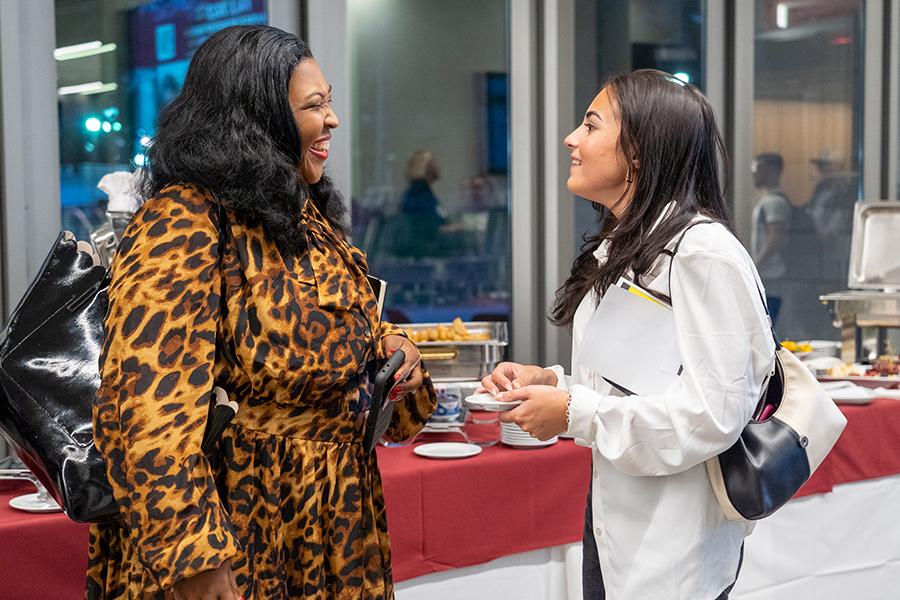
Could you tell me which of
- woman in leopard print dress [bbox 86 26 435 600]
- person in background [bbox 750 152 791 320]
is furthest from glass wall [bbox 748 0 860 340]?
woman in leopard print dress [bbox 86 26 435 600]

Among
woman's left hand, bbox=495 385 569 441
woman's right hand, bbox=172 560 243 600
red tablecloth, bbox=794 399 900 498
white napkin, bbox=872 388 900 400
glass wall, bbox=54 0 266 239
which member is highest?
glass wall, bbox=54 0 266 239

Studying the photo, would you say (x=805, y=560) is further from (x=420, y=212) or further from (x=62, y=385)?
(x=62, y=385)

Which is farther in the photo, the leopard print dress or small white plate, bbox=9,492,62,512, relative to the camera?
small white plate, bbox=9,492,62,512

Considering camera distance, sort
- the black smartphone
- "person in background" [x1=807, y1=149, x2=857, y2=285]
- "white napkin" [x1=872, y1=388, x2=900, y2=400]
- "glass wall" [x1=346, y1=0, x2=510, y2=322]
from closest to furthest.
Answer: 1. the black smartphone
2. "white napkin" [x1=872, y1=388, x2=900, y2=400]
3. "glass wall" [x1=346, y1=0, x2=510, y2=322]
4. "person in background" [x1=807, y1=149, x2=857, y2=285]

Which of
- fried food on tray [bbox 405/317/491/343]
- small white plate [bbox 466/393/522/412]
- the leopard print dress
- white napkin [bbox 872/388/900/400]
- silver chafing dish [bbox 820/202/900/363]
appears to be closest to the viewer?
the leopard print dress

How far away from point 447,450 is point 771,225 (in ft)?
8.55

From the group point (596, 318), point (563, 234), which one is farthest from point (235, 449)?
point (563, 234)

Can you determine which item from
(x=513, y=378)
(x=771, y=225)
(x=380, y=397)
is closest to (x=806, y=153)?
(x=771, y=225)

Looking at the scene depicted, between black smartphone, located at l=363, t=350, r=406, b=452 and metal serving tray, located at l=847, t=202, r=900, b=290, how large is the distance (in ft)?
9.36

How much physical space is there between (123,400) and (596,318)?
27.4 inches

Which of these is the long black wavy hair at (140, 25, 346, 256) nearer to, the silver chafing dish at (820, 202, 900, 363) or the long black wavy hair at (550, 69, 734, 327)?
the long black wavy hair at (550, 69, 734, 327)

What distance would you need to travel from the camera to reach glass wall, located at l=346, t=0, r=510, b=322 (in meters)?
3.35

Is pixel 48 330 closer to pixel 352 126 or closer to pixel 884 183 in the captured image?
pixel 352 126

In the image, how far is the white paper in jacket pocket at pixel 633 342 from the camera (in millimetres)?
1398
